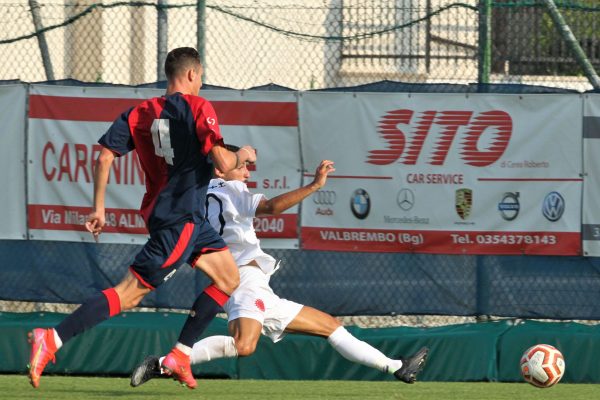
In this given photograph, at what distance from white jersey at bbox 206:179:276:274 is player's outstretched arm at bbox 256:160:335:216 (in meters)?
0.15

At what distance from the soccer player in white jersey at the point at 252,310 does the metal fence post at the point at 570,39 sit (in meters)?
2.88

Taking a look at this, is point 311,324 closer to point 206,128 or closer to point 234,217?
point 234,217

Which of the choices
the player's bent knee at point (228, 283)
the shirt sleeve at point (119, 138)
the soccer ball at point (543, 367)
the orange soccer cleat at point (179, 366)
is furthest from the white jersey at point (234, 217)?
the soccer ball at point (543, 367)

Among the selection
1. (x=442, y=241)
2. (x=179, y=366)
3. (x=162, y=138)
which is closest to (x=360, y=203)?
(x=442, y=241)

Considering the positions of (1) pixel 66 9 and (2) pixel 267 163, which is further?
(1) pixel 66 9

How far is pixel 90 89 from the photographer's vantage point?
10133mm

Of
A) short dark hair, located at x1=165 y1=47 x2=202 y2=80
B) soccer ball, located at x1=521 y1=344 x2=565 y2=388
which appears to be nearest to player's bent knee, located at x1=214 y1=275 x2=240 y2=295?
short dark hair, located at x1=165 y1=47 x2=202 y2=80

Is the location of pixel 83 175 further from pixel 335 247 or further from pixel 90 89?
pixel 335 247

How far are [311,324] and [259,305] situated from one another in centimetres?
37

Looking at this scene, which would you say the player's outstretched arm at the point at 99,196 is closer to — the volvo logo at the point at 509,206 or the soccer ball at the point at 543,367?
the soccer ball at the point at 543,367

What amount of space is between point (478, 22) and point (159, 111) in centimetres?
365

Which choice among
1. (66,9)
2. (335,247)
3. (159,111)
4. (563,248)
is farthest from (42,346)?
(66,9)

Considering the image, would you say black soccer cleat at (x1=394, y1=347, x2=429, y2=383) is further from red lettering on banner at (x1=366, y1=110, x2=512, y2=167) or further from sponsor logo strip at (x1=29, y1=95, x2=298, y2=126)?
sponsor logo strip at (x1=29, y1=95, x2=298, y2=126)

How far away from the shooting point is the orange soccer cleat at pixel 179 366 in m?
7.79
